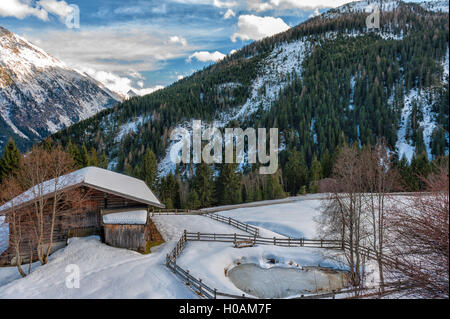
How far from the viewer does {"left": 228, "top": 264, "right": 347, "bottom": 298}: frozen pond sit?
16219 mm

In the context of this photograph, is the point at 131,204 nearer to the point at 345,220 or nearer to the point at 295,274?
the point at 295,274

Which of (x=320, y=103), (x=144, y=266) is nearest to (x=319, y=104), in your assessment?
(x=320, y=103)

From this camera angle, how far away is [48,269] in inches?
658

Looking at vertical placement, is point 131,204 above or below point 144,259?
above

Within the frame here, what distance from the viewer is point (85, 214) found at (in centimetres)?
2188

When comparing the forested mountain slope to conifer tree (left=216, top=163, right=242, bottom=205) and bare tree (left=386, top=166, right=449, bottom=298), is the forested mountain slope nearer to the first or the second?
conifer tree (left=216, top=163, right=242, bottom=205)

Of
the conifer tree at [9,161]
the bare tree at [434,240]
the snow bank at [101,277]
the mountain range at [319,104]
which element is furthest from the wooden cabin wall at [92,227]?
the mountain range at [319,104]

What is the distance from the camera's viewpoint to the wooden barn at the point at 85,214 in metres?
19.8

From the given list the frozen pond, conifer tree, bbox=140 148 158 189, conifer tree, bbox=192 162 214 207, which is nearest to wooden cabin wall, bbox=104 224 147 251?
the frozen pond

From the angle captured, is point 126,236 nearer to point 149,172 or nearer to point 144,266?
point 144,266

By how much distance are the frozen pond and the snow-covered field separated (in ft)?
2.15

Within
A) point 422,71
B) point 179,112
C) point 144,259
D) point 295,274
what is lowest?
point 295,274

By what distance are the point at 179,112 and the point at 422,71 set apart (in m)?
123
